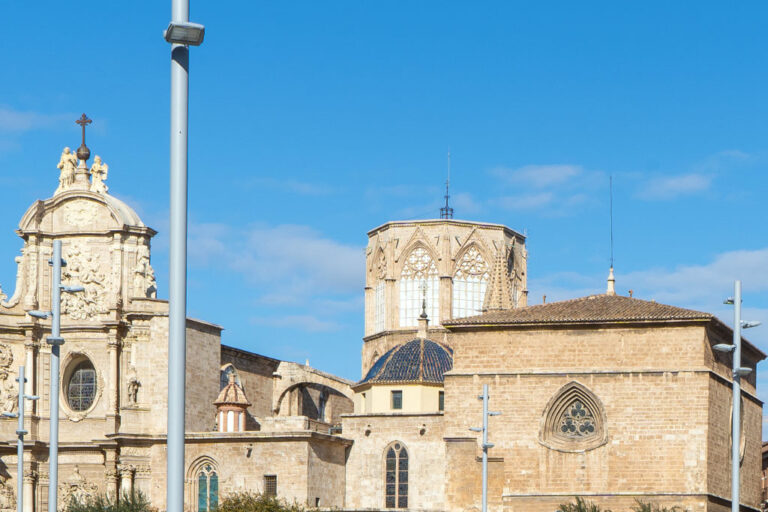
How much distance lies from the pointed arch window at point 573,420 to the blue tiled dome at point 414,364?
11066 mm

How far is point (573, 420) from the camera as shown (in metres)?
55.2

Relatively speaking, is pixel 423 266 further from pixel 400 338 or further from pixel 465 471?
pixel 465 471

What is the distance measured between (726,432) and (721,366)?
7.30ft

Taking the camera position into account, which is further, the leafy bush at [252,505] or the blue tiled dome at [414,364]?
the blue tiled dome at [414,364]

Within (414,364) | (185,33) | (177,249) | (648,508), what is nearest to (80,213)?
(414,364)

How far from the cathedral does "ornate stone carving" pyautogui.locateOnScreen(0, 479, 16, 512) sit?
0.26ft

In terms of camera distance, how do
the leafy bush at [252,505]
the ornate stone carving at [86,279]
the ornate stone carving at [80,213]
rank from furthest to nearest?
1. the ornate stone carving at [80,213]
2. the ornate stone carving at [86,279]
3. the leafy bush at [252,505]

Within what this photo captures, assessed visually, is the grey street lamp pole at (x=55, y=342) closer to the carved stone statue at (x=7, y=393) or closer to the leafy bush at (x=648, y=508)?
the leafy bush at (x=648, y=508)

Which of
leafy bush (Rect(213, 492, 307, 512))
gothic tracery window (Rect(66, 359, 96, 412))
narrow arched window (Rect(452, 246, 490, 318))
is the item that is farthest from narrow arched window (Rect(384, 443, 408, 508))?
narrow arched window (Rect(452, 246, 490, 318))

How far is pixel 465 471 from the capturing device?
182 feet

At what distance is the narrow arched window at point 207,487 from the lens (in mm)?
62906

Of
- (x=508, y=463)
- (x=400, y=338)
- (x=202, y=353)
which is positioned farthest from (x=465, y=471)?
(x=400, y=338)

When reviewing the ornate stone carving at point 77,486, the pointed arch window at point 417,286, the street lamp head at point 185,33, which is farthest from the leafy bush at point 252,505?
the street lamp head at point 185,33

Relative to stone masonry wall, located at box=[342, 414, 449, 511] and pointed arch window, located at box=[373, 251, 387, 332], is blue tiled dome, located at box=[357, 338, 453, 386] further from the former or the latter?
pointed arch window, located at box=[373, 251, 387, 332]
